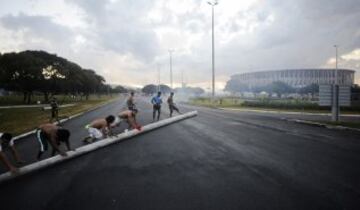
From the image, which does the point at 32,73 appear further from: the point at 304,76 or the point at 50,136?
the point at 304,76

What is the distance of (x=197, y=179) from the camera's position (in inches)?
310

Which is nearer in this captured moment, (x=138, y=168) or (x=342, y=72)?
(x=138, y=168)

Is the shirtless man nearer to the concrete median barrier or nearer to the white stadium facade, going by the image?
the concrete median barrier

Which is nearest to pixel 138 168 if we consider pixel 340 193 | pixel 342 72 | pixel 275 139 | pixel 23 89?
pixel 340 193

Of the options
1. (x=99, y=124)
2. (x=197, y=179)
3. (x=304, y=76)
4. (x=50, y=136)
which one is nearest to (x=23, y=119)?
(x=99, y=124)

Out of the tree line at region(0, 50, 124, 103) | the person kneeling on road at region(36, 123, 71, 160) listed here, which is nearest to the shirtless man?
the person kneeling on road at region(36, 123, 71, 160)

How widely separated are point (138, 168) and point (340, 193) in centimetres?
503

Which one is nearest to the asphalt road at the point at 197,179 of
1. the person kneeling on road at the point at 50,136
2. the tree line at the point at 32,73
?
the person kneeling on road at the point at 50,136

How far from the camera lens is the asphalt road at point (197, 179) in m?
6.32

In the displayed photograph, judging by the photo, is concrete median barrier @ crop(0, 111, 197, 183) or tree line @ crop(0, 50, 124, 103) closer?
concrete median barrier @ crop(0, 111, 197, 183)

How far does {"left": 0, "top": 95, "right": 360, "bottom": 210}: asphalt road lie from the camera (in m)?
6.32

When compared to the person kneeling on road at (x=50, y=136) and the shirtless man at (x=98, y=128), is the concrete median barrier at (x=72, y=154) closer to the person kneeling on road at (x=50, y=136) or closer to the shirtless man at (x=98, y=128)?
the person kneeling on road at (x=50, y=136)

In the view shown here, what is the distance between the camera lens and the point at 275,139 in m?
14.7

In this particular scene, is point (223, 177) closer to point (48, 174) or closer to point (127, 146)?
point (48, 174)
